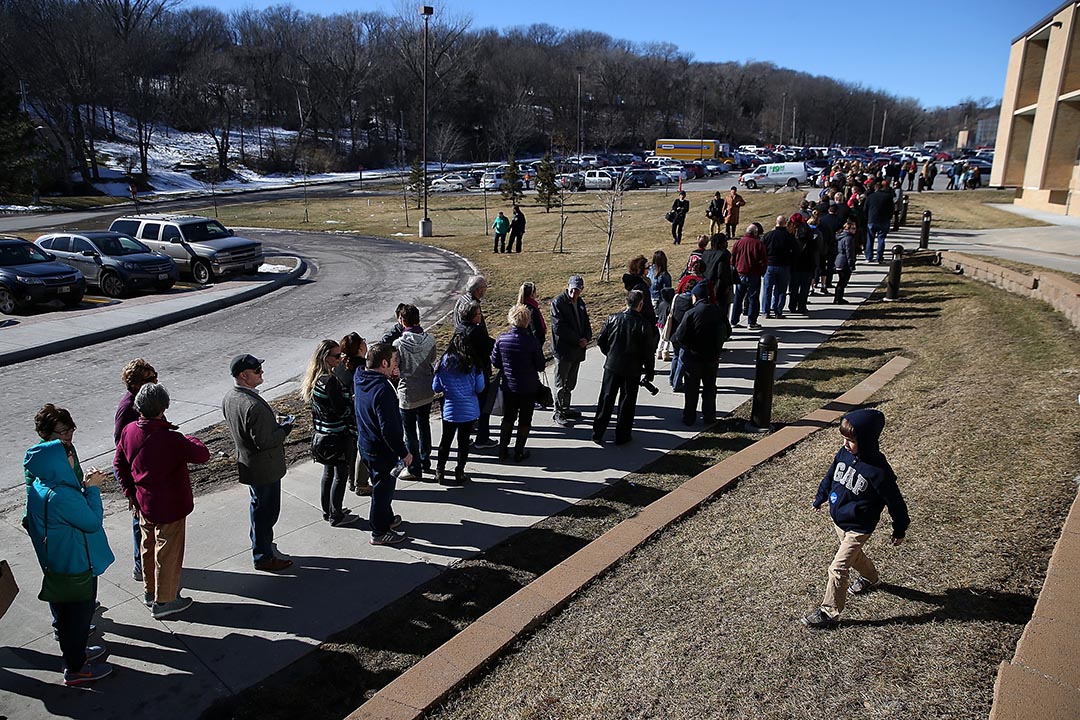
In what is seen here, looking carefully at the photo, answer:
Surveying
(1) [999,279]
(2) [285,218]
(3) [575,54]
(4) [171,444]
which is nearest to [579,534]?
(4) [171,444]

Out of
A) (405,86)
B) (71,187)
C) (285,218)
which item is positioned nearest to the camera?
(285,218)

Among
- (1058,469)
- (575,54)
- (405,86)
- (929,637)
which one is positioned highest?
(575,54)

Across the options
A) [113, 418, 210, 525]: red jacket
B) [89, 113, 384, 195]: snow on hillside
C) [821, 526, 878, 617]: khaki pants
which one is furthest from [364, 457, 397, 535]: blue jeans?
[89, 113, 384, 195]: snow on hillside

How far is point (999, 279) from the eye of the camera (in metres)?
14.1

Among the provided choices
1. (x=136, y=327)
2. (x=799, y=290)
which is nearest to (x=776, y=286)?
(x=799, y=290)

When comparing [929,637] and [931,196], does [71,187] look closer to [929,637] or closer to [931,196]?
[931,196]

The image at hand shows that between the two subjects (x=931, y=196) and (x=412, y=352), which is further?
(x=931, y=196)

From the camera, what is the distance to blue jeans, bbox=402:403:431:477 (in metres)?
7.21

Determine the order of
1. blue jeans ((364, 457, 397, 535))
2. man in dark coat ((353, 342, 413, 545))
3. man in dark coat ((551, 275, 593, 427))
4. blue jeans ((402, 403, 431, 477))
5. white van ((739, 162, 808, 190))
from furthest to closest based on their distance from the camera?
white van ((739, 162, 808, 190)), man in dark coat ((551, 275, 593, 427)), blue jeans ((402, 403, 431, 477)), blue jeans ((364, 457, 397, 535)), man in dark coat ((353, 342, 413, 545))

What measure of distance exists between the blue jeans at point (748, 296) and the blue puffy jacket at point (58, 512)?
33.8ft

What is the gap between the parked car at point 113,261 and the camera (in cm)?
1878

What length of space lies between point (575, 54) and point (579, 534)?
131 m

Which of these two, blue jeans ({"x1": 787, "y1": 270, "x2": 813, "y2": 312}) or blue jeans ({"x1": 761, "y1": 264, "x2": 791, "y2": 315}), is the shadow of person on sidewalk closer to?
blue jeans ({"x1": 761, "y1": 264, "x2": 791, "y2": 315})

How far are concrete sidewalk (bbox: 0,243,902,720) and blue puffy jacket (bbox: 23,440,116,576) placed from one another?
2.45 ft
